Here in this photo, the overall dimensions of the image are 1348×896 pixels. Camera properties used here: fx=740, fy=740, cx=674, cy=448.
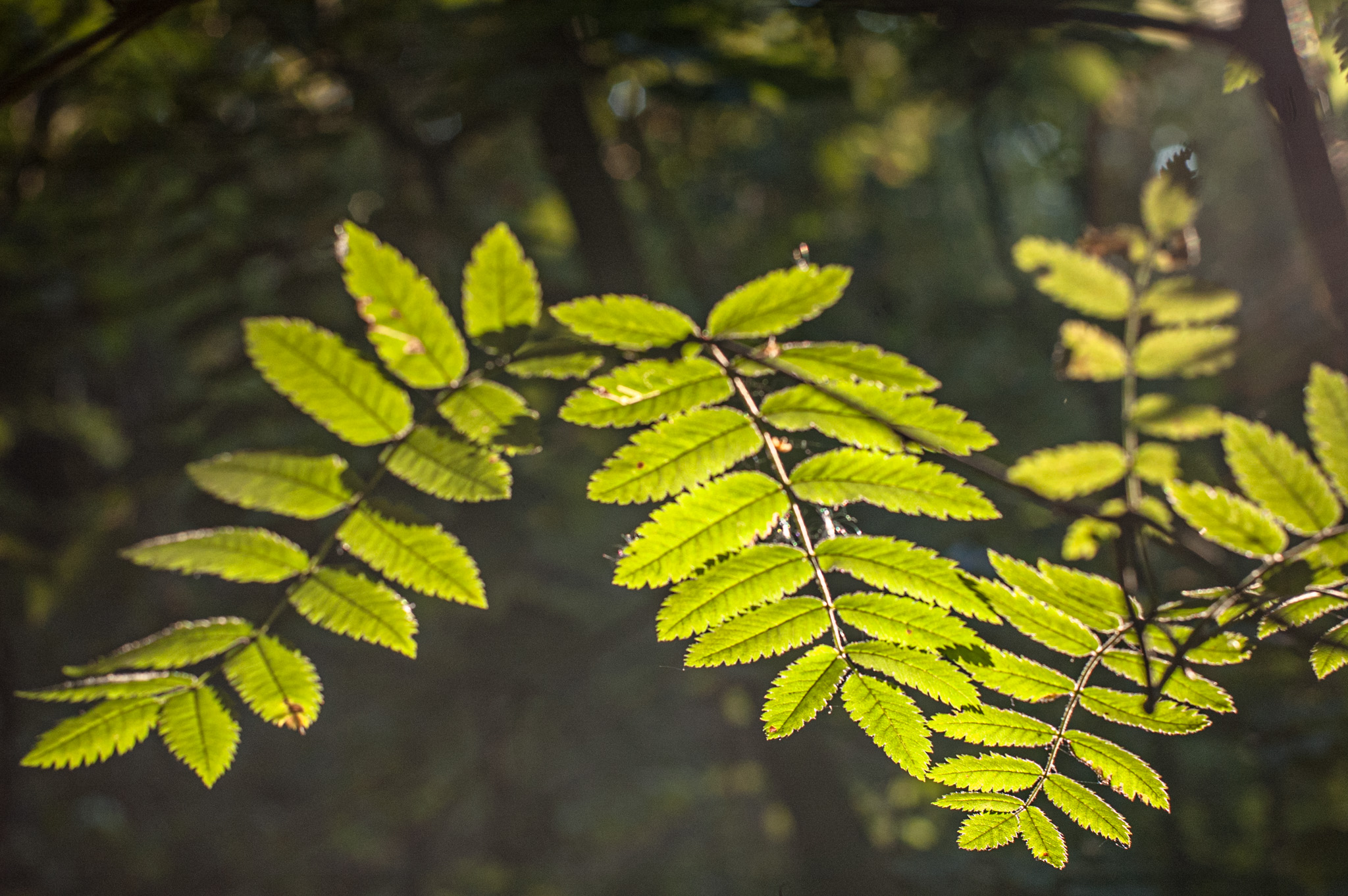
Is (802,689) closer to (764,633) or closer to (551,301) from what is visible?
(764,633)

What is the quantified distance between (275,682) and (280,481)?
0.84 feet

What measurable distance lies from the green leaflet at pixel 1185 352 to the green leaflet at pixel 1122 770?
0.72 metres

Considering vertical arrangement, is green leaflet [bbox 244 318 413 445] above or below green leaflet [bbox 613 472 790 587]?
above

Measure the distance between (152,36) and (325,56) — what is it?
19.1 inches

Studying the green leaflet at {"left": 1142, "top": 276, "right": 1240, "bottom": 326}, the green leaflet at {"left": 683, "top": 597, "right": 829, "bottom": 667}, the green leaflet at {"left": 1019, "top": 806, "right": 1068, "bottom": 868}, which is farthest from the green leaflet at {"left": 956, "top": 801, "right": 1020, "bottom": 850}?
the green leaflet at {"left": 1142, "top": 276, "right": 1240, "bottom": 326}

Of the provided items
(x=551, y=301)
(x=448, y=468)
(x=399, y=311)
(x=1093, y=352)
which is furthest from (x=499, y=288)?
(x=551, y=301)

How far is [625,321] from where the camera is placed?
0.93 metres

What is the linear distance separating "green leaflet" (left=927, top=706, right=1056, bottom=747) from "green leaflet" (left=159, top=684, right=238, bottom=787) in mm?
852

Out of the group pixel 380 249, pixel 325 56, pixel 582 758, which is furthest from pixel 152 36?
pixel 582 758

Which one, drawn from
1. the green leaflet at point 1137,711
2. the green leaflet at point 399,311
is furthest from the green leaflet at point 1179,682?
the green leaflet at point 399,311

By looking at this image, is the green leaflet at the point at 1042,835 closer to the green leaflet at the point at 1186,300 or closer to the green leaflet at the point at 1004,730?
the green leaflet at the point at 1004,730

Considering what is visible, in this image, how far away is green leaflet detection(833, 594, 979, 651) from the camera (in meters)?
0.82

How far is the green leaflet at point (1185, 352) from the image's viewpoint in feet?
4.24

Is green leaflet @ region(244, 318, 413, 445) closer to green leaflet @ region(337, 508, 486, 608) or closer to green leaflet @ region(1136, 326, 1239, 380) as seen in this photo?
green leaflet @ region(337, 508, 486, 608)
